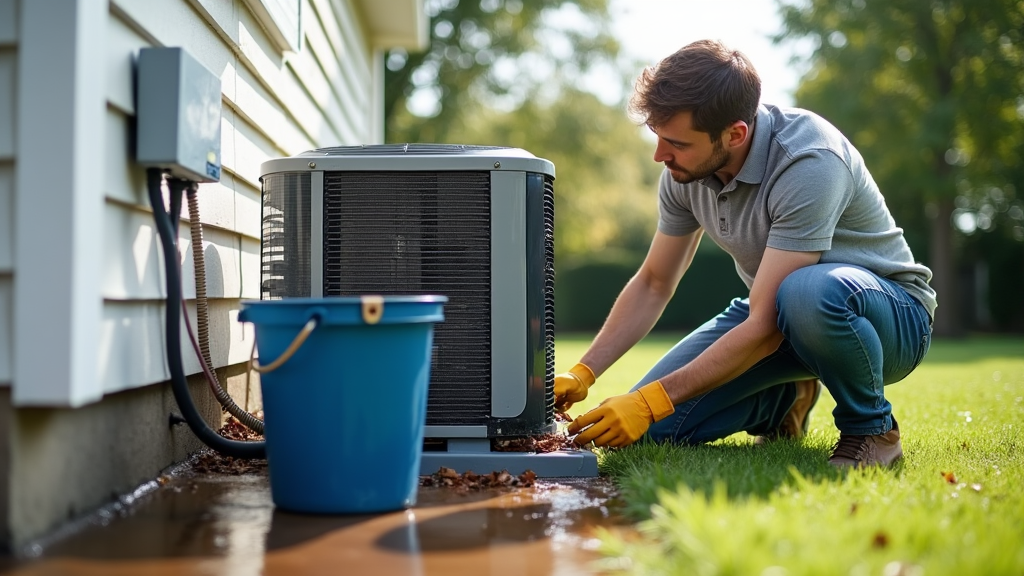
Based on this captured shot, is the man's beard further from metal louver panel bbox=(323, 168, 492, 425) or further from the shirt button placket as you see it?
metal louver panel bbox=(323, 168, 492, 425)

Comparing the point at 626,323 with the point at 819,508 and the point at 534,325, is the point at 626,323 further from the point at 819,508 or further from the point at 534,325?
the point at 819,508

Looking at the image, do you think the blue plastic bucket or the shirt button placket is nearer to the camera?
the blue plastic bucket

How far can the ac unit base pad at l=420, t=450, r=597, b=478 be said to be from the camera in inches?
98.3

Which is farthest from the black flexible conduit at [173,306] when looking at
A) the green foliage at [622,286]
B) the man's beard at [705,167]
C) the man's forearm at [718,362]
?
the green foliage at [622,286]

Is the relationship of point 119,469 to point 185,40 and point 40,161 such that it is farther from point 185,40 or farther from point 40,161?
point 185,40

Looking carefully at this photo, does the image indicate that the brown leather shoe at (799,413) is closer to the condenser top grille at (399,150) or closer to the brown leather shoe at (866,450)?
the brown leather shoe at (866,450)

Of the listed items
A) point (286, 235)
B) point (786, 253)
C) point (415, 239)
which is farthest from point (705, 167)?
point (286, 235)

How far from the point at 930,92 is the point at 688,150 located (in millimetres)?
14358

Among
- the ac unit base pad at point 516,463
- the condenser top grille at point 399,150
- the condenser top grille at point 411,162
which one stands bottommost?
the ac unit base pad at point 516,463

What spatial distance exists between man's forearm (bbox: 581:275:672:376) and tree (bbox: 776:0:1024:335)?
12.6 meters

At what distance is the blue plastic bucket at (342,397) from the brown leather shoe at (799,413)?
5.34 feet

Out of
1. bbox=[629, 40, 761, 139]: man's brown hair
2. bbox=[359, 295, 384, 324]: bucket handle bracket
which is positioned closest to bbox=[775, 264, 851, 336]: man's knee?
bbox=[629, 40, 761, 139]: man's brown hair

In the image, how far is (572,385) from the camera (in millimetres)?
2959

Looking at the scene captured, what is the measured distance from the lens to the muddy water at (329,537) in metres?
1.62
